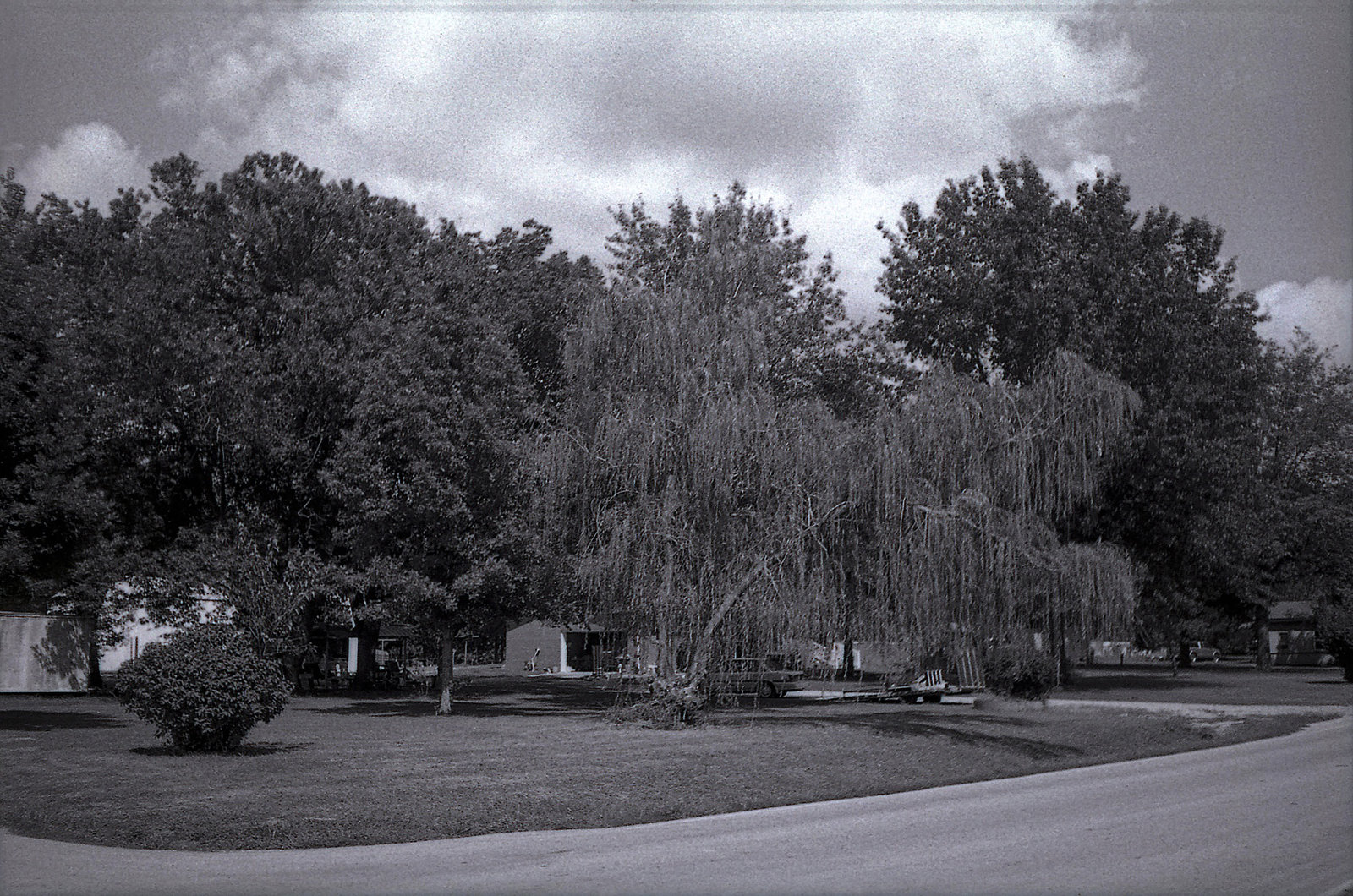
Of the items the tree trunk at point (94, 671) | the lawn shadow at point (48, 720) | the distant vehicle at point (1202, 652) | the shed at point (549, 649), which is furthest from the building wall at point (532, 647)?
the distant vehicle at point (1202, 652)

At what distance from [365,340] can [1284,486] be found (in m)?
49.5

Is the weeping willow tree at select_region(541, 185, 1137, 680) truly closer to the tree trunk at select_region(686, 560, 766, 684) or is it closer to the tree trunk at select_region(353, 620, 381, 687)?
the tree trunk at select_region(686, 560, 766, 684)

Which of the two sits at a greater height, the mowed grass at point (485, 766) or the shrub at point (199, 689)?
the shrub at point (199, 689)

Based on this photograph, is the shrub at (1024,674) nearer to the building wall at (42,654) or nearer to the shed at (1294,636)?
the building wall at (42,654)

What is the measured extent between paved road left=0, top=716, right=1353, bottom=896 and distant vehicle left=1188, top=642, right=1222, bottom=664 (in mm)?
76983

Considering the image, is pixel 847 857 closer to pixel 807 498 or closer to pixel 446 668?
pixel 807 498

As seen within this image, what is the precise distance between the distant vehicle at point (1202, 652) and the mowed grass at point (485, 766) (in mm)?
63776

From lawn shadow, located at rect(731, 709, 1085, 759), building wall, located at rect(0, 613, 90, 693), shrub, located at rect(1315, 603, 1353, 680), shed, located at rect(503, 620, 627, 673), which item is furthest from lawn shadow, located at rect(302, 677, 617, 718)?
shrub, located at rect(1315, 603, 1353, 680)

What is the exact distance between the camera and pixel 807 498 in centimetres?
2000

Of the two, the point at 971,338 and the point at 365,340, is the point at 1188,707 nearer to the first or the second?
the point at 971,338

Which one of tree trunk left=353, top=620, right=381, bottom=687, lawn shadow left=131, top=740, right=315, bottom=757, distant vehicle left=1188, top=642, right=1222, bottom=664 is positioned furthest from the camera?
distant vehicle left=1188, top=642, right=1222, bottom=664

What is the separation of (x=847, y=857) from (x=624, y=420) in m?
11.5

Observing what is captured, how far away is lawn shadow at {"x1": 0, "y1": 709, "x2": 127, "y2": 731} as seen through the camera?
21359 mm

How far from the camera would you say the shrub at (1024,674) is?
28359 mm
